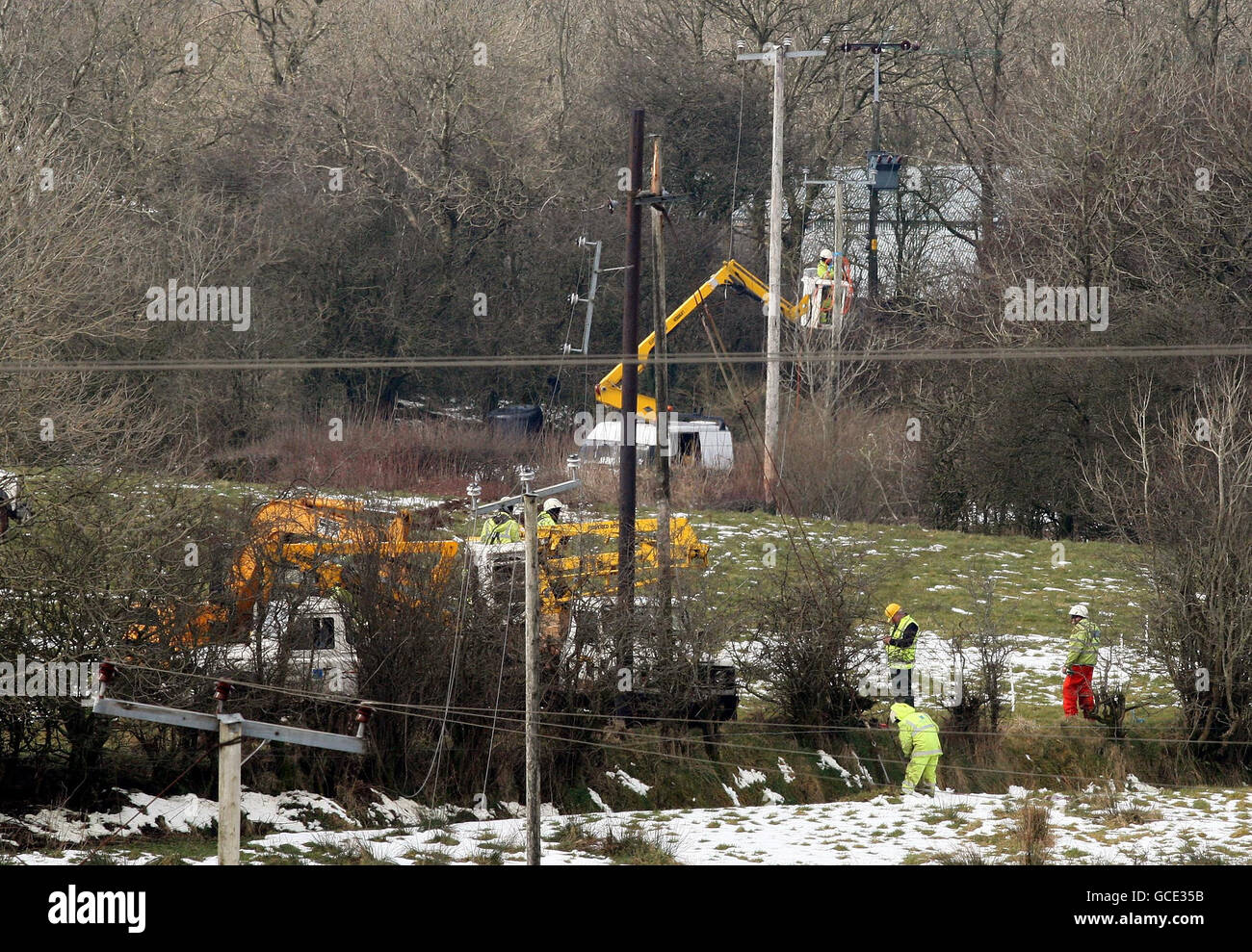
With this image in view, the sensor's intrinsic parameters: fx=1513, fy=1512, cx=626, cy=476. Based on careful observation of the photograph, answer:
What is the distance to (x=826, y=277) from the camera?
3619 centimetres

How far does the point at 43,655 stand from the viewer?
17.1 m

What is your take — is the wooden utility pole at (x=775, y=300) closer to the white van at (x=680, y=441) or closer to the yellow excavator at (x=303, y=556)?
the white van at (x=680, y=441)

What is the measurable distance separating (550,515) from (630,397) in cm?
189

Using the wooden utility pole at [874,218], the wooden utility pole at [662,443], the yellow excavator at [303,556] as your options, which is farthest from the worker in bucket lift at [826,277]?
the yellow excavator at [303,556]

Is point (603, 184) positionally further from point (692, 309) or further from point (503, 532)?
point (503, 532)

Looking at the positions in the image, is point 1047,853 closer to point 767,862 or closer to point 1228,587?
point 767,862

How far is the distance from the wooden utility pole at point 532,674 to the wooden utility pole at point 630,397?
12.3 feet

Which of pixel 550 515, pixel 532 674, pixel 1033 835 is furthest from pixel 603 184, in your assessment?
pixel 1033 835

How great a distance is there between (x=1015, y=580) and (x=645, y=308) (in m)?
20.5

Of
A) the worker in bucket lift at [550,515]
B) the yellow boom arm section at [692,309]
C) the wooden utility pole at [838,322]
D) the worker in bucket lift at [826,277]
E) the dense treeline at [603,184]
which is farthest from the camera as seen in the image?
the worker in bucket lift at [826,277]

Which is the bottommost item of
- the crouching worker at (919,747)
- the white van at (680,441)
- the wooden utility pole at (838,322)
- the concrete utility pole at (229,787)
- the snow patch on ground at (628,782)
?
the snow patch on ground at (628,782)

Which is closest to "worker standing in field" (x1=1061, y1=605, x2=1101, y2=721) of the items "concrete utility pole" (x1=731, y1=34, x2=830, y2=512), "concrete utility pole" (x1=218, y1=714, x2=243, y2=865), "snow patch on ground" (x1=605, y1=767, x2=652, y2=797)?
"snow patch on ground" (x1=605, y1=767, x2=652, y2=797)

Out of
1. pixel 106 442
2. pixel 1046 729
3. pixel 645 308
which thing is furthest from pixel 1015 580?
pixel 645 308

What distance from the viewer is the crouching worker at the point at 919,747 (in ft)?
63.3
